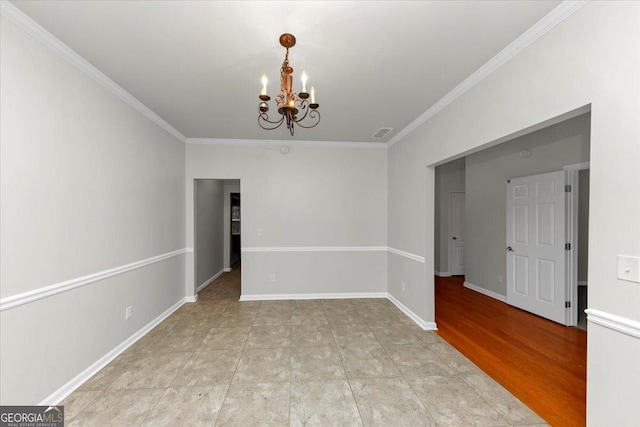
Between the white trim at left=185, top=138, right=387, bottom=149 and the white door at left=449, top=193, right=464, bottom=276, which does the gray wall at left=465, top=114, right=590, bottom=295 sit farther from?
the white trim at left=185, top=138, right=387, bottom=149

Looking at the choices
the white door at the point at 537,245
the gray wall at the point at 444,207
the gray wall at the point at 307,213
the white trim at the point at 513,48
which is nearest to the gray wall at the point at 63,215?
the gray wall at the point at 307,213

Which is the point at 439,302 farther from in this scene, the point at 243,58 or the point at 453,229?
the point at 243,58

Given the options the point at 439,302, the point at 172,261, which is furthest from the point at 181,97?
the point at 439,302

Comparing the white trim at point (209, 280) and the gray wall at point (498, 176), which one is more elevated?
the gray wall at point (498, 176)

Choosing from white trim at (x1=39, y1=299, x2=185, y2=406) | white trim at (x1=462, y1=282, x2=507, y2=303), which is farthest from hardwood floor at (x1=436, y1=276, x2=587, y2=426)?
white trim at (x1=39, y1=299, x2=185, y2=406)

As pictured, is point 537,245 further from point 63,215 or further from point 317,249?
point 63,215

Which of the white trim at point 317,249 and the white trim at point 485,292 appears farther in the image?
the white trim at point 317,249

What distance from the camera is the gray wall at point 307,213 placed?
466 cm

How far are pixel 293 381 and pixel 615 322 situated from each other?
216 cm

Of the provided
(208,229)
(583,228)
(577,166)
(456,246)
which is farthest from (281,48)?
(456,246)

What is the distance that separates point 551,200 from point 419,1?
11.4 feet

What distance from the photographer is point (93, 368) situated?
246cm

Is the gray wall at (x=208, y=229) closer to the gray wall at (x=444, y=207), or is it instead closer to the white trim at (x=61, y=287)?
the white trim at (x=61, y=287)

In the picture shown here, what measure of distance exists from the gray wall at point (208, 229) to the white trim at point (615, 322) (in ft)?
15.5
